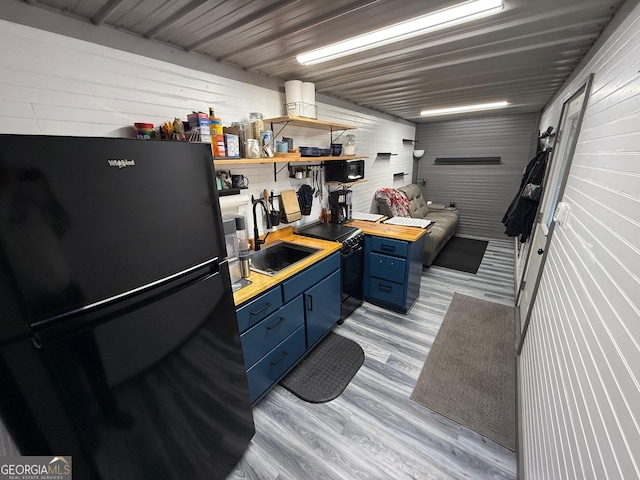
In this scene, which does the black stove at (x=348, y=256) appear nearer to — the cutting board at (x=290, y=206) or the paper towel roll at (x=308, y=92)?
the cutting board at (x=290, y=206)

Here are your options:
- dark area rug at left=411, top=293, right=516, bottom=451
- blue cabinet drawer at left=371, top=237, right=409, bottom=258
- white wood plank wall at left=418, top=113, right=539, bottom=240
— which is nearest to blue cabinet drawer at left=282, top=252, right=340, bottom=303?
blue cabinet drawer at left=371, top=237, right=409, bottom=258

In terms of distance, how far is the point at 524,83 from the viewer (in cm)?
271

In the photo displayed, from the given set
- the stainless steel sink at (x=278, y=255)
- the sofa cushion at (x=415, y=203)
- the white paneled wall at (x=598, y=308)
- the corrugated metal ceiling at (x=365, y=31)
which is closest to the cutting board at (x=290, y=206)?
the stainless steel sink at (x=278, y=255)

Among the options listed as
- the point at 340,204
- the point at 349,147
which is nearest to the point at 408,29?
the point at 349,147

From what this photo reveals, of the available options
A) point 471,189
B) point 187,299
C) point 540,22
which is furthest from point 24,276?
point 471,189

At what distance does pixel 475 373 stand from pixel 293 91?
9.46 feet

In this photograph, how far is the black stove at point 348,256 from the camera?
255 centimetres

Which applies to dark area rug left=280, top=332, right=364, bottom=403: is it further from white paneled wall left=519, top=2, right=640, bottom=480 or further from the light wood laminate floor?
white paneled wall left=519, top=2, right=640, bottom=480

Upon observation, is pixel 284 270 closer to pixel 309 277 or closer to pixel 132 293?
pixel 309 277

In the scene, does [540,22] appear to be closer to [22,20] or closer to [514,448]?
[514,448]

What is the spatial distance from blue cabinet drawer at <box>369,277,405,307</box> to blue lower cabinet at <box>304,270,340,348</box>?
638mm

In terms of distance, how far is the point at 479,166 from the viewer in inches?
205

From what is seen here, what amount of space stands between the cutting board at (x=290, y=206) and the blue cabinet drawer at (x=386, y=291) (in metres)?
1.16

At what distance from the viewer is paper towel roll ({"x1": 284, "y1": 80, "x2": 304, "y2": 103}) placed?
225cm
